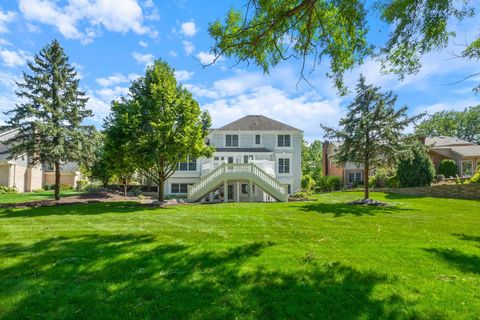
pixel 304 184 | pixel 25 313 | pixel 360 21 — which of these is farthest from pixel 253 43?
pixel 304 184

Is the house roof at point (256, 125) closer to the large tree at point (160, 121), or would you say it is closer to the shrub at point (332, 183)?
the shrub at point (332, 183)

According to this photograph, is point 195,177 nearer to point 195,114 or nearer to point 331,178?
point 195,114

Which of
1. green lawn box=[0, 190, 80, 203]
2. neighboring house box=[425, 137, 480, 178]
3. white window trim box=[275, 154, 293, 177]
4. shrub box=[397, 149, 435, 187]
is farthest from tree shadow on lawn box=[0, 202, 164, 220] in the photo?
neighboring house box=[425, 137, 480, 178]

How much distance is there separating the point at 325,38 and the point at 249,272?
6474 mm

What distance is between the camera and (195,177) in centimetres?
3034

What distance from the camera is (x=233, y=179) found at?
22.1m

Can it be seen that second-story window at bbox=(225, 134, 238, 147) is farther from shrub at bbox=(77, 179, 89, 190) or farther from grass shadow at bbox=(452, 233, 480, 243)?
shrub at bbox=(77, 179, 89, 190)

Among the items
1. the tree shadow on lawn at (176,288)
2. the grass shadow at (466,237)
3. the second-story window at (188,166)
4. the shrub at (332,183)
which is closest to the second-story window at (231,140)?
the second-story window at (188,166)

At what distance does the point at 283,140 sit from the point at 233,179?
1288 cm

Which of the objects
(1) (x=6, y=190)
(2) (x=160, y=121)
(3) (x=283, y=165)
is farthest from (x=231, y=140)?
(1) (x=6, y=190)

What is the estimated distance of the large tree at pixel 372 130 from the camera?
18344 mm

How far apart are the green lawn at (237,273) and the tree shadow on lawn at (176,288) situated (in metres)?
0.02

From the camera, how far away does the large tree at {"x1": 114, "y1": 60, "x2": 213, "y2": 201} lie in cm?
1716

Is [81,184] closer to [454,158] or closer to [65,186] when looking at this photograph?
[65,186]
